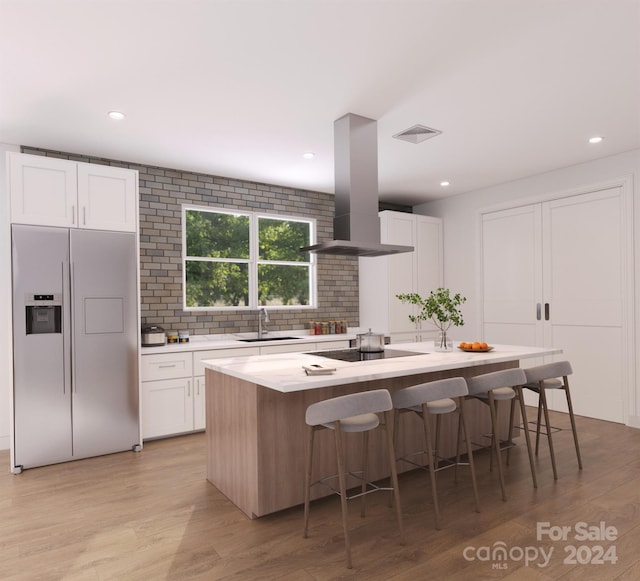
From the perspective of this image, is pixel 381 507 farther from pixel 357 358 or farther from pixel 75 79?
pixel 75 79

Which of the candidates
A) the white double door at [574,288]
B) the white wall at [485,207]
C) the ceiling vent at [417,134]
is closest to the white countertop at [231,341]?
the white wall at [485,207]

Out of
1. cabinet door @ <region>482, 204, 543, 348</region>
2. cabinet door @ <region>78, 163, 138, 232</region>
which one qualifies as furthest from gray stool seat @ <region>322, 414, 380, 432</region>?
cabinet door @ <region>482, 204, 543, 348</region>

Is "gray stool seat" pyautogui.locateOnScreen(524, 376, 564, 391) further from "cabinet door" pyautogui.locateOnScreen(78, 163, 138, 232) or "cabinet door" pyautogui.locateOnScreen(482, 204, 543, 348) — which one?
"cabinet door" pyautogui.locateOnScreen(78, 163, 138, 232)

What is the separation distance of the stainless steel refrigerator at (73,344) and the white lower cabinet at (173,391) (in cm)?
18

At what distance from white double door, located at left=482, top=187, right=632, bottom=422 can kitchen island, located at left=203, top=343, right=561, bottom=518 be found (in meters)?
2.12

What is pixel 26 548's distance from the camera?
2.47 meters

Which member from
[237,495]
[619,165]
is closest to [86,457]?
[237,495]

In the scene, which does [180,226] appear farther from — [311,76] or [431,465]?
[431,465]

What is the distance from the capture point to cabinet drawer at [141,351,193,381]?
423 centimetres

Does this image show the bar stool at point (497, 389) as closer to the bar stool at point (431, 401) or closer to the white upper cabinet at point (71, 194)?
the bar stool at point (431, 401)

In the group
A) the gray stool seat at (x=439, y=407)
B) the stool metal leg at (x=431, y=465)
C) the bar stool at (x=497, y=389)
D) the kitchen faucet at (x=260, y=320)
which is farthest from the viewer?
the kitchen faucet at (x=260, y=320)

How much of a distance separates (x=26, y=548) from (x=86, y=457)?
1.45 meters

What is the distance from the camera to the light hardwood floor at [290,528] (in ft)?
7.32

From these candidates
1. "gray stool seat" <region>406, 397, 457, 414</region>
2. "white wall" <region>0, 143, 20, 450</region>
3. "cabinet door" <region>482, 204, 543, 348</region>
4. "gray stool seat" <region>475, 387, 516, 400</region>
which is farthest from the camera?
"cabinet door" <region>482, 204, 543, 348</region>
